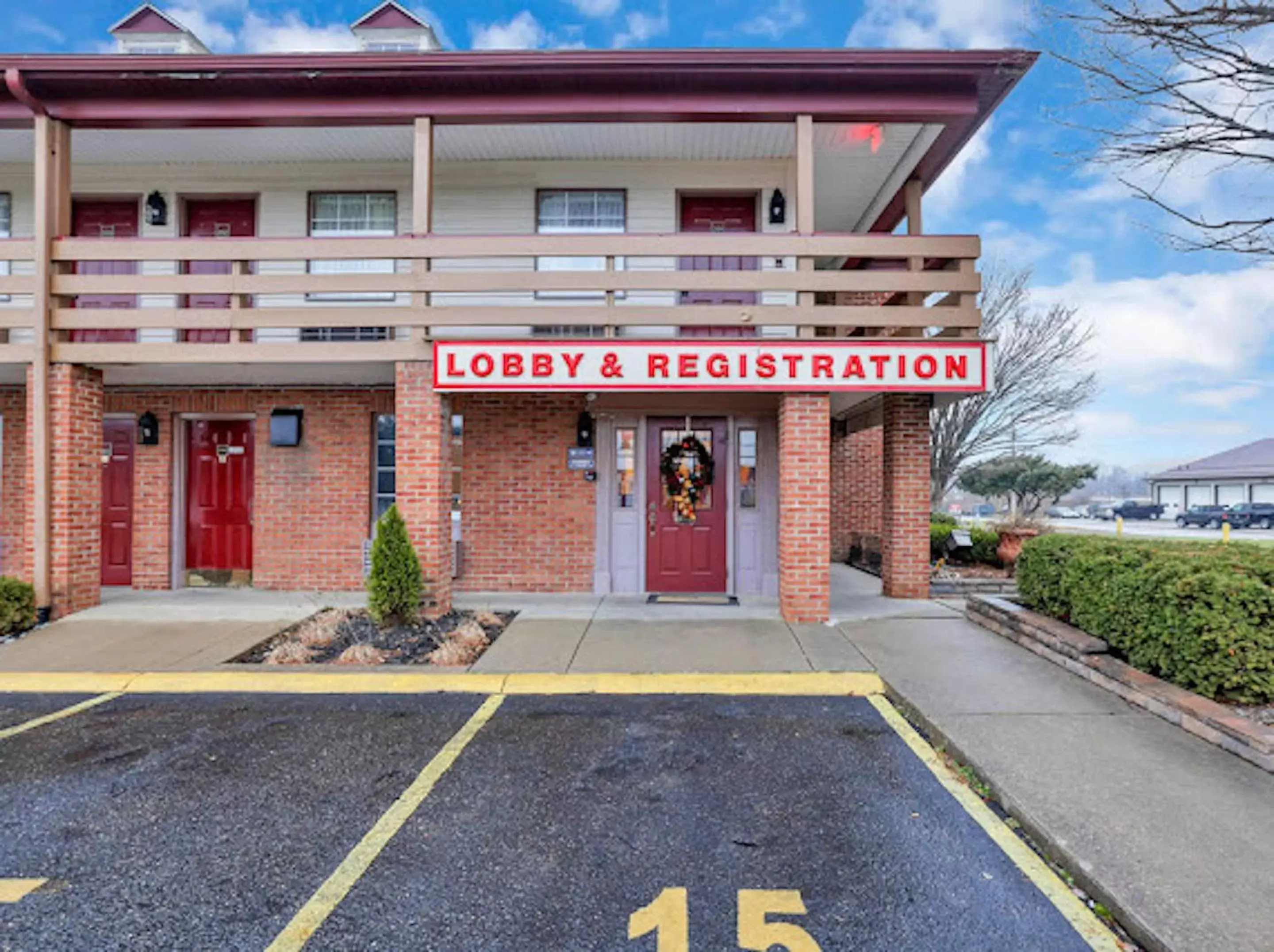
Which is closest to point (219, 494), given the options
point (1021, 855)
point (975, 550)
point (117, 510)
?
point (117, 510)

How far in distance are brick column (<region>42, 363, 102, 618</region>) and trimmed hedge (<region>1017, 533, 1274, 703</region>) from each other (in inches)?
427

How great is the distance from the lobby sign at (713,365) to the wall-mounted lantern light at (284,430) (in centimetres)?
307

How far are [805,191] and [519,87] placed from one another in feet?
11.4

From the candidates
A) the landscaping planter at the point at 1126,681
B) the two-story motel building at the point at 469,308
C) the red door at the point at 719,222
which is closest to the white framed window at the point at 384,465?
the two-story motel building at the point at 469,308

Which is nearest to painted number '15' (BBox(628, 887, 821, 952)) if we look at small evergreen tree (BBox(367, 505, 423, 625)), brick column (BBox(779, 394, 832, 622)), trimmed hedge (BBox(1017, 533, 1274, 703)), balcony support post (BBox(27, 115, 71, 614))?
trimmed hedge (BBox(1017, 533, 1274, 703))

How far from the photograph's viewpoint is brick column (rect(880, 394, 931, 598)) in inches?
329

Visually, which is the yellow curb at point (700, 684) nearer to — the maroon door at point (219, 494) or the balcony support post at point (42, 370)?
the balcony support post at point (42, 370)

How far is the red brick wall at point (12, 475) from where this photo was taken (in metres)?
9.14

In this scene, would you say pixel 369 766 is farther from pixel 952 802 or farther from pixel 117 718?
pixel 952 802

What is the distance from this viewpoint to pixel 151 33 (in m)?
9.24

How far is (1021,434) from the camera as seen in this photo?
19.3m

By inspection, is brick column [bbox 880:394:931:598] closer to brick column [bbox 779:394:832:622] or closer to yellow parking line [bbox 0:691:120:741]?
brick column [bbox 779:394:832:622]

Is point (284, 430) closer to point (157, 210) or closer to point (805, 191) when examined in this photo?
point (157, 210)

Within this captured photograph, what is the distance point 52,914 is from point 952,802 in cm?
425
